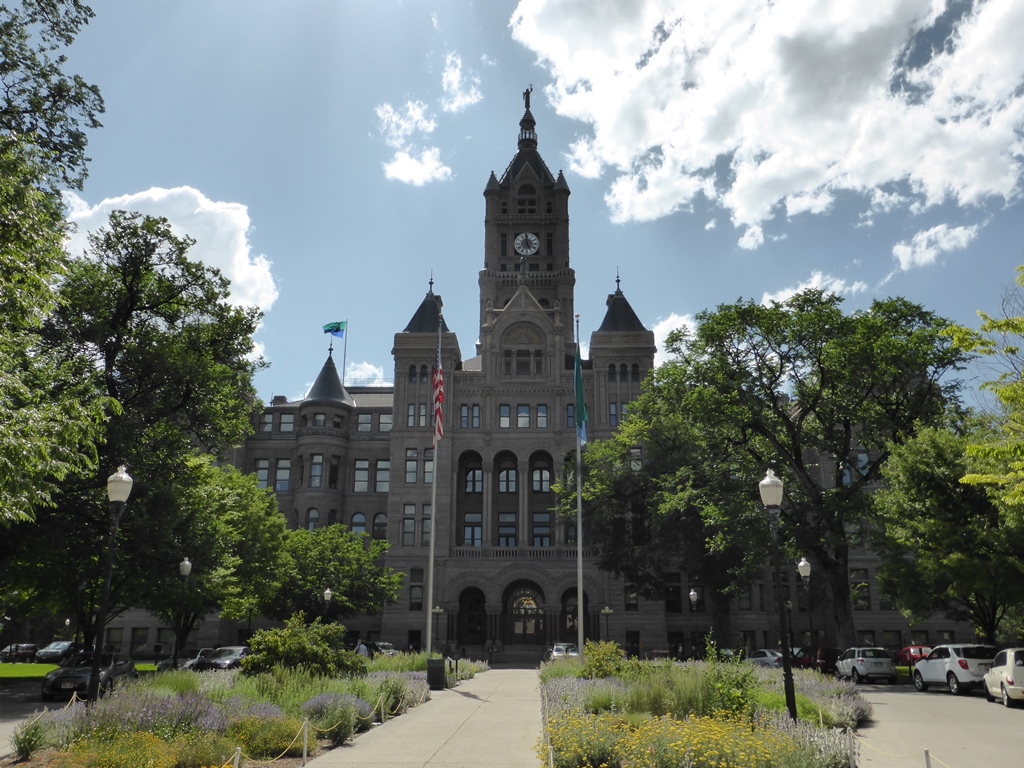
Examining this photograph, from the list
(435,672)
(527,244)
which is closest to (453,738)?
(435,672)

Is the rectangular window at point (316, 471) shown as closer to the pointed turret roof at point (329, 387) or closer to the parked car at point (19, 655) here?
the pointed turret roof at point (329, 387)

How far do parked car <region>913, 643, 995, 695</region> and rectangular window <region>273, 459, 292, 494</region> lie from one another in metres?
50.9

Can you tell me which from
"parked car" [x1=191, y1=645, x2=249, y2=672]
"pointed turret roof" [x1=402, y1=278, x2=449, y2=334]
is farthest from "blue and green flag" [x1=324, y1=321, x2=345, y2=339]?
"parked car" [x1=191, y1=645, x2=249, y2=672]

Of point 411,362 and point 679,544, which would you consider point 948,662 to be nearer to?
point 679,544

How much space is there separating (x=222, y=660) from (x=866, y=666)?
27.2m

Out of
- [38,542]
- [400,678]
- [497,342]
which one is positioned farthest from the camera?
[497,342]

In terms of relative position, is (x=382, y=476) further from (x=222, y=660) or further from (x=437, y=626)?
(x=222, y=660)

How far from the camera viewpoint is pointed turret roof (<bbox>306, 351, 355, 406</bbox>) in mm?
66688

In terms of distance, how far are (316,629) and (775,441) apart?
2218cm

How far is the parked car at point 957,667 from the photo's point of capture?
24578 mm

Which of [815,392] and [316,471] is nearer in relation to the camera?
[815,392]

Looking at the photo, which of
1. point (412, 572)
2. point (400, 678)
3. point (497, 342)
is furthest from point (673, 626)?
point (400, 678)

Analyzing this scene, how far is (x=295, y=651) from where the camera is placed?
19.3 metres

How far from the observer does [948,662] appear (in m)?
25.5
